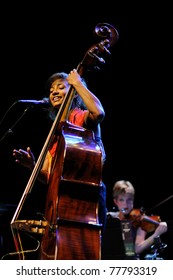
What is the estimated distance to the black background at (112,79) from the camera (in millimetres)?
5879

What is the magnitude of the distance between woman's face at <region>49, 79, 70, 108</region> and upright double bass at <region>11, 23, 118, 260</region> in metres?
0.42

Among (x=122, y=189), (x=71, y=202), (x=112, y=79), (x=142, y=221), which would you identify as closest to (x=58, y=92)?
(x=71, y=202)

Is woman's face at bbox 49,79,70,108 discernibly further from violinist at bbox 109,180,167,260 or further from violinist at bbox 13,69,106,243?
violinist at bbox 109,180,167,260

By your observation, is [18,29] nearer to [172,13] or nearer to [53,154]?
[172,13]

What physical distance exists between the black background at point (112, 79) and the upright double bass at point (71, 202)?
245 centimetres

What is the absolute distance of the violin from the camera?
5699mm

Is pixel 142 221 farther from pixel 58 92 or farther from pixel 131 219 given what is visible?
pixel 58 92

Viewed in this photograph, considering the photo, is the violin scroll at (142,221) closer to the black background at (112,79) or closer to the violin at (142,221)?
the violin at (142,221)

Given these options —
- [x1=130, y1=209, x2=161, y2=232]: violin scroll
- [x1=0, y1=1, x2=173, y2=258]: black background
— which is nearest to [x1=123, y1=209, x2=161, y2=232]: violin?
[x1=130, y1=209, x2=161, y2=232]: violin scroll

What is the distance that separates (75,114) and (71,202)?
0.78 metres

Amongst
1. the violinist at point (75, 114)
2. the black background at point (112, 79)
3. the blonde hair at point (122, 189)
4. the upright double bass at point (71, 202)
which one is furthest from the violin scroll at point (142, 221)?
the upright double bass at point (71, 202)

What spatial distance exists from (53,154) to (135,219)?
3111mm

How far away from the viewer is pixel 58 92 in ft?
10.4
